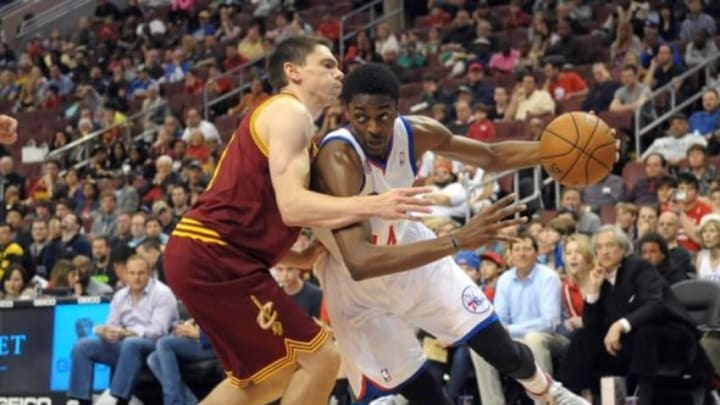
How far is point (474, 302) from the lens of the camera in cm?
586

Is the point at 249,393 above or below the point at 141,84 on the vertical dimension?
above

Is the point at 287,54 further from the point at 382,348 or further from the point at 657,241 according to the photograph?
the point at 657,241

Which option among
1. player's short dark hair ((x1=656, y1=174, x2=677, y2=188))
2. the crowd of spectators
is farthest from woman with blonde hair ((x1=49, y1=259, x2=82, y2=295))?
player's short dark hair ((x1=656, y1=174, x2=677, y2=188))

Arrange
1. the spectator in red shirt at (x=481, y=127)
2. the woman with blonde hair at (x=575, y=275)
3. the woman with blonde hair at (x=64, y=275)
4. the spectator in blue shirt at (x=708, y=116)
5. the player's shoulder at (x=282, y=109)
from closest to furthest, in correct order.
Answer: the player's shoulder at (x=282, y=109) < the woman with blonde hair at (x=575, y=275) < the woman with blonde hair at (x=64, y=275) < the spectator in blue shirt at (x=708, y=116) < the spectator in red shirt at (x=481, y=127)

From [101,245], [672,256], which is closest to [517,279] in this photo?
[672,256]

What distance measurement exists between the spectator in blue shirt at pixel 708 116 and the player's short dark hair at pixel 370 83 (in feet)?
24.5

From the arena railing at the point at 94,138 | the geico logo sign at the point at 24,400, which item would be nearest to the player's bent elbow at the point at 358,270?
the geico logo sign at the point at 24,400

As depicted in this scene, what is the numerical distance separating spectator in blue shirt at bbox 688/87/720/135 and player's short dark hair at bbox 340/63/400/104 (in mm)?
7475

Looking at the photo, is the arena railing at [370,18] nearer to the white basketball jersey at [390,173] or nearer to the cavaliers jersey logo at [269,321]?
the white basketball jersey at [390,173]

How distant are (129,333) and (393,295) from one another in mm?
4058

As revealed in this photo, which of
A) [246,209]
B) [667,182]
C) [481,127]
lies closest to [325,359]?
[246,209]

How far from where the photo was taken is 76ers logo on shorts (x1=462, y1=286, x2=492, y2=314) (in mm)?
5844

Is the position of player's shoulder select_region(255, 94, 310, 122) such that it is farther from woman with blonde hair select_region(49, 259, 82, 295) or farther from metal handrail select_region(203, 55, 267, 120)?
metal handrail select_region(203, 55, 267, 120)

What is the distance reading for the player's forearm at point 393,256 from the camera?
16.1 feet
